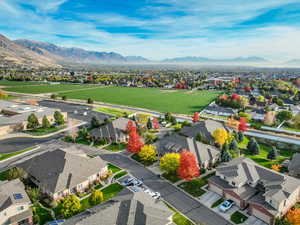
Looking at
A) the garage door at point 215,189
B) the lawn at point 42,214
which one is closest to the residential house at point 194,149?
the garage door at point 215,189

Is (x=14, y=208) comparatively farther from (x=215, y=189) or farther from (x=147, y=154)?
(x=215, y=189)

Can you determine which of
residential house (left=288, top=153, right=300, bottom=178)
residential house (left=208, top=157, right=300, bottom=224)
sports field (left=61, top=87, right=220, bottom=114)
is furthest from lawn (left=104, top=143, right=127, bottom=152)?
sports field (left=61, top=87, right=220, bottom=114)

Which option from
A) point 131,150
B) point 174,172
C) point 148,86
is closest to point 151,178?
point 174,172

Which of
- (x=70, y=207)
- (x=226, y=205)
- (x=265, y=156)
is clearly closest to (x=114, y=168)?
(x=70, y=207)

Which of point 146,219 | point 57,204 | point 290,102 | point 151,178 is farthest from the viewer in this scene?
point 290,102

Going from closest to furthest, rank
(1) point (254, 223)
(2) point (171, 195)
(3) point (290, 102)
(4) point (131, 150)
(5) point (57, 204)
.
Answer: (1) point (254, 223), (5) point (57, 204), (2) point (171, 195), (4) point (131, 150), (3) point (290, 102)

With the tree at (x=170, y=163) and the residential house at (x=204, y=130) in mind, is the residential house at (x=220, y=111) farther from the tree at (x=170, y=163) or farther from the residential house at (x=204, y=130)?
the tree at (x=170, y=163)

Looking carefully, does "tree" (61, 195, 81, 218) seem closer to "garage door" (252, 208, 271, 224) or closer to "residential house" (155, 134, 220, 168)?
"residential house" (155, 134, 220, 168)

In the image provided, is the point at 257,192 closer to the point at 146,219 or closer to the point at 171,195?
the point at 171,195
